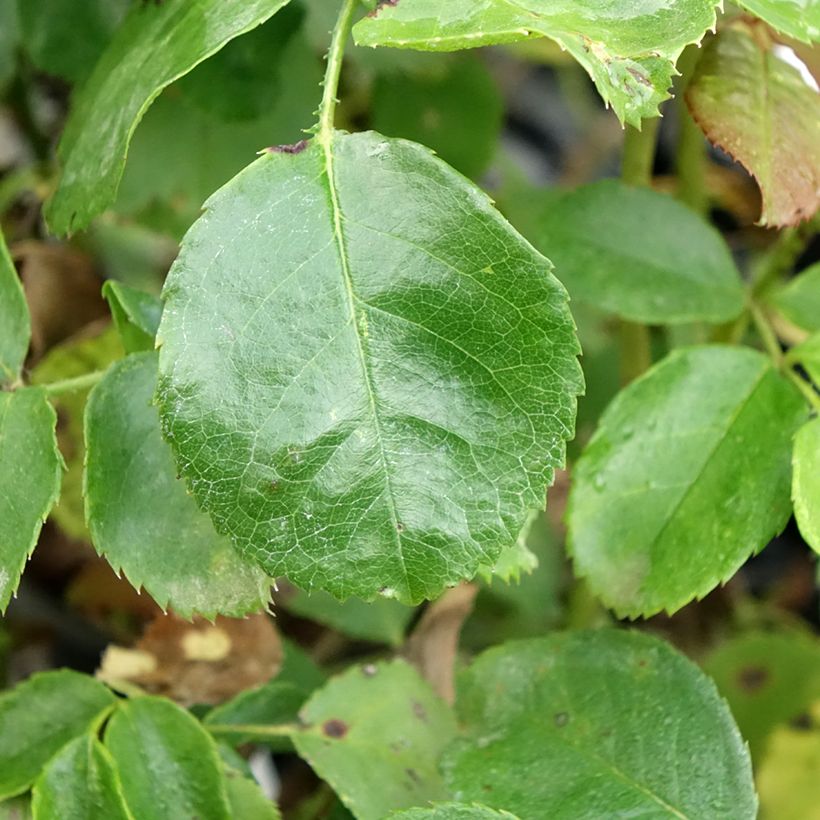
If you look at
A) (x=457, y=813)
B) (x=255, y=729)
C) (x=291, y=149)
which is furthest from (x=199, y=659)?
(x=291, y=149)

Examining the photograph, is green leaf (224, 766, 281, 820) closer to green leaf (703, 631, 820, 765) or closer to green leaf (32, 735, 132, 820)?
green leaf (32, 735, 132, 820)

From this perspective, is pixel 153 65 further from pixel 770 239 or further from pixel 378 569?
pixel 770 239

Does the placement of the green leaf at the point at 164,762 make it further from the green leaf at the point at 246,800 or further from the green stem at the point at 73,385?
the green stem at the point at 73,385

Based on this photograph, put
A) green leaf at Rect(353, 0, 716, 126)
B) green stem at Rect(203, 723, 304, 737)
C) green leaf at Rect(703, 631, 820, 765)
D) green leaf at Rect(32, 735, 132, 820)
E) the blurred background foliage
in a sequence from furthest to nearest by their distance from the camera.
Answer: green leaf at Rect(703, 631, 820, 765)
the blurred background foliage
green stem at Rect(203, 723, 304, 737)
green leaf at Rect(32, 735, 132, 820)
green leaf at Rect(353, 0, 716, 126)

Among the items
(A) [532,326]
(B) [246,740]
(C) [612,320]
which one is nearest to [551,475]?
(A) [532,326]

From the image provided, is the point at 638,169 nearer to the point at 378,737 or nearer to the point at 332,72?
the point at 332,72

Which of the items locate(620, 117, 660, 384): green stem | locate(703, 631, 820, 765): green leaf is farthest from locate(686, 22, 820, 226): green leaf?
locate(703, 631, 820, 765): green leaf

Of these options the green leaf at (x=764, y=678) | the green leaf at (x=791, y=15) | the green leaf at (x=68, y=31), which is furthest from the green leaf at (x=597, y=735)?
the green leaf at (x=68, y=31)
